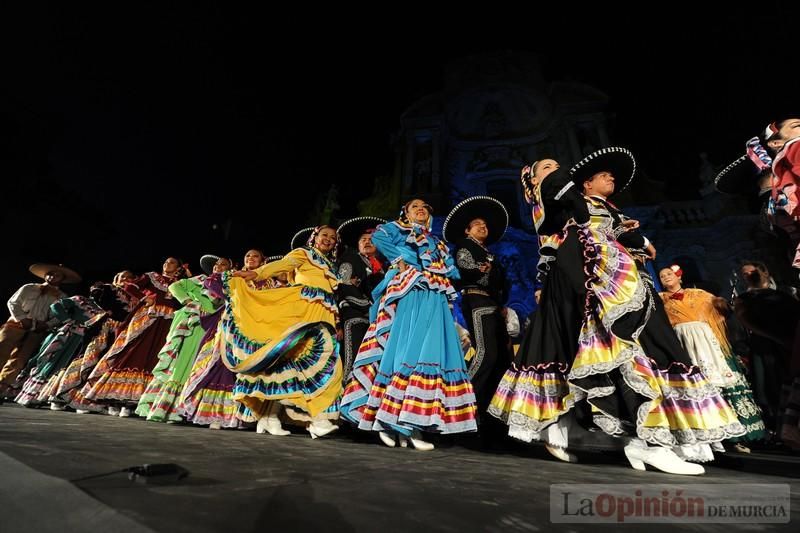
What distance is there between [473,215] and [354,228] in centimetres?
149

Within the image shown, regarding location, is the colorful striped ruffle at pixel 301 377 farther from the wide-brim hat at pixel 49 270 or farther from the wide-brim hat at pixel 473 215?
the wide-brim hat at pixel 49 270

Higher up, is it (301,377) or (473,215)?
(473,215)

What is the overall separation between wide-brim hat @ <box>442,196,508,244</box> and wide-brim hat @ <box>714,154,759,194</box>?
1.75 m

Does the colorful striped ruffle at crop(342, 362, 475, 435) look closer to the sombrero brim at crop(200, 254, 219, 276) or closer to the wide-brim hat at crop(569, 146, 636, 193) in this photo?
the wide-brim hat at crop(569, 146, 636, 193)

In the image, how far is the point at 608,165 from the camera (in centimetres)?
279

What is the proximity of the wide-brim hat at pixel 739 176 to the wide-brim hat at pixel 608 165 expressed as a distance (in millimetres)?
664

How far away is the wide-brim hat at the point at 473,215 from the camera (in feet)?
12.8

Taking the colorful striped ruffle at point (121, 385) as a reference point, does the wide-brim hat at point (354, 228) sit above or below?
above

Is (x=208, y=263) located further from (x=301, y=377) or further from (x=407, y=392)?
(x=407, y=392)

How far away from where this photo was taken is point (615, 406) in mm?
2035

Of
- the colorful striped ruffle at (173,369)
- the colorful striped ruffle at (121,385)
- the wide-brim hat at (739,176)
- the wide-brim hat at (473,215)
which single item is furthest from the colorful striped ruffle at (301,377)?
the wide-brim hat at (739,176)

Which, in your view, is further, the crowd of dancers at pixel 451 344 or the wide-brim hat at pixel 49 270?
the wide-brim hat at pixel 49 270

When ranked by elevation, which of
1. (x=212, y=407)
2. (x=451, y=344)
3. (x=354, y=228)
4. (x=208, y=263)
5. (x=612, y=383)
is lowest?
(x=212, y=407)

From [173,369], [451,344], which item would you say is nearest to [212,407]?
[173,369]
